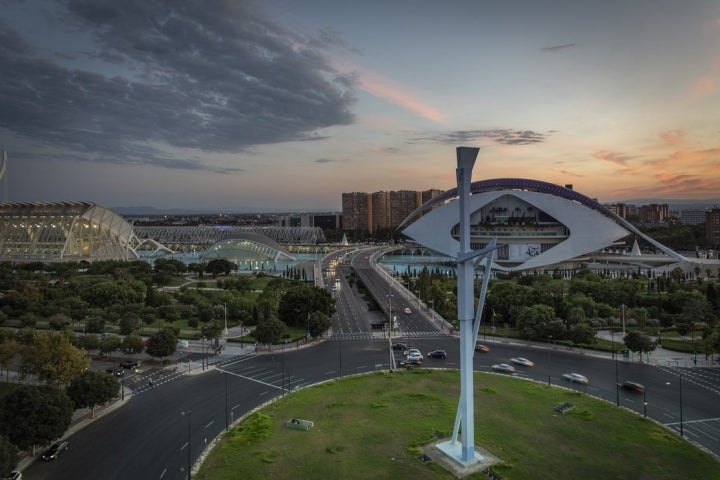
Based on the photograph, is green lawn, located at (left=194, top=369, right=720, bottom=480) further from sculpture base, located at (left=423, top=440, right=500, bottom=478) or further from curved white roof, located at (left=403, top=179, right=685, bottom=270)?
curved white roof, located at (left=403, top=179, right=685, bottom=270)

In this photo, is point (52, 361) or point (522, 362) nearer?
point (52, 361)

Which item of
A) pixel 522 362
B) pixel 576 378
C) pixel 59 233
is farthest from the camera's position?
pixel 59 233

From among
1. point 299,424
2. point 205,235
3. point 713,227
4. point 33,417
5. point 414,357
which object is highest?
point 713,227

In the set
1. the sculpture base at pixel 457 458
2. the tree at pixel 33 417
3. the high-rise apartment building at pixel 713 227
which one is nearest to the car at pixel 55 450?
the tree at pixel 33 417

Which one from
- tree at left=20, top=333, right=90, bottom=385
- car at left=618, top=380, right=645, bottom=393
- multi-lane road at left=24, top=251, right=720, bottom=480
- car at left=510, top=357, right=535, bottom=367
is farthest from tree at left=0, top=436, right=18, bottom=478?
car at left=618, top=380, right=645, bottom=393

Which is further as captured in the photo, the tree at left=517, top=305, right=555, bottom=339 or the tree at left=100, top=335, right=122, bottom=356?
the tree at left=517, top=305, right=555, bottom=339

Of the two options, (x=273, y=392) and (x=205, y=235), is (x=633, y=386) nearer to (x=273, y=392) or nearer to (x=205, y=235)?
(x=273, y=392)

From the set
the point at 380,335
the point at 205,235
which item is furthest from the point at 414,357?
the point at 205,235

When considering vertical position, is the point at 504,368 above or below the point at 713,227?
below
